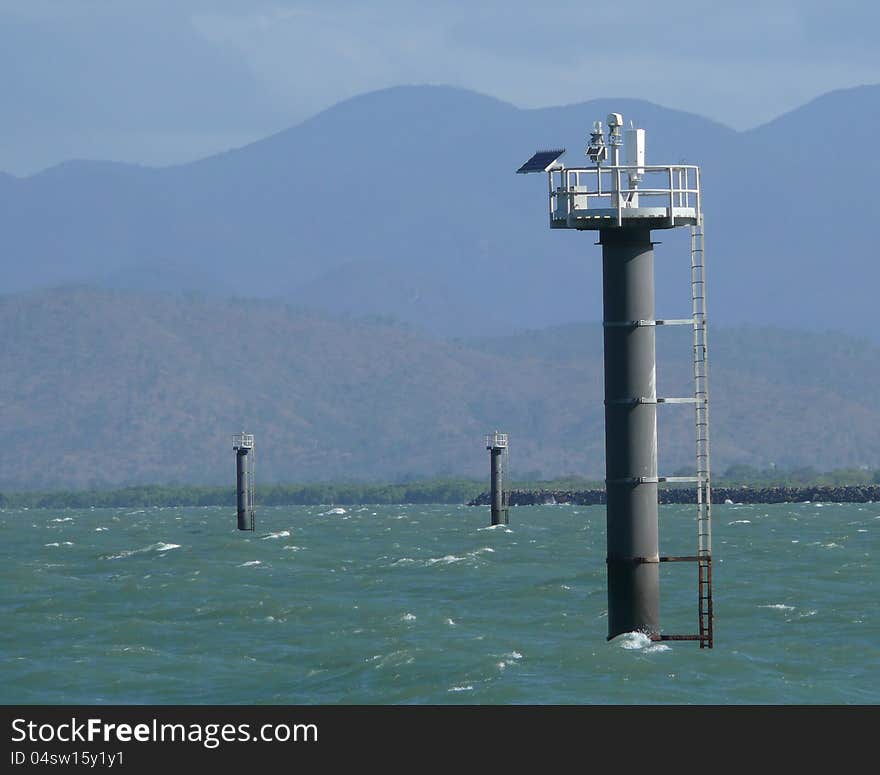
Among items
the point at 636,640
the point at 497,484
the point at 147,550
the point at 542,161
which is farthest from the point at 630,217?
the point at 497,484

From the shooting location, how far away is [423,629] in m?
47.0

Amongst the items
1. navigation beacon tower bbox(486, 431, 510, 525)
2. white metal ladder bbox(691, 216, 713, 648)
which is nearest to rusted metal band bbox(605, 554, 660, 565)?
Result: white metal ladder bbox(691, 216, 713, 648)

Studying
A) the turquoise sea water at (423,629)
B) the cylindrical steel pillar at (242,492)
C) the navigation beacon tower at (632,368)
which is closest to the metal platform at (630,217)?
the navigation beacon tower at (632,368)

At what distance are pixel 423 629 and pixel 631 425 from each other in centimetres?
1404

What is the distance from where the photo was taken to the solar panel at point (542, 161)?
3516 cm

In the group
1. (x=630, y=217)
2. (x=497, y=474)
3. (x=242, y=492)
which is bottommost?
(x=242, y=492)

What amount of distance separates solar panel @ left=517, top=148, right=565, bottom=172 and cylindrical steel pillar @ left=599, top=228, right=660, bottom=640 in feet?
5.48

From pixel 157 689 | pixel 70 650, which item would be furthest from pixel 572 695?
pixel 70 650

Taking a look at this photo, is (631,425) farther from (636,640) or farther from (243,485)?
(243,485)

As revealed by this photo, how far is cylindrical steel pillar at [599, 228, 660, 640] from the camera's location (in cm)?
3434

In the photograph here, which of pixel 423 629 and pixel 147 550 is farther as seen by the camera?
pixel 147 550

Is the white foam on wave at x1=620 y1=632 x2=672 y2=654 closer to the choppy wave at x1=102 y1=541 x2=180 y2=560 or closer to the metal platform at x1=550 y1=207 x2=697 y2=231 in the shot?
the metal platform at x1=550 y1=207 x2=697 y2=231
